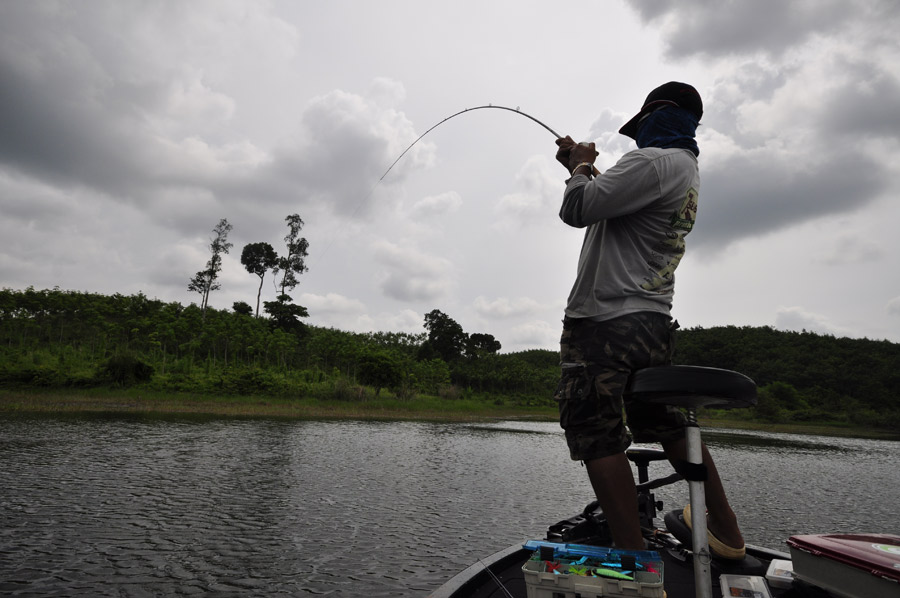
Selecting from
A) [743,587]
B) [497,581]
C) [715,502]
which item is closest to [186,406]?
[497,581]

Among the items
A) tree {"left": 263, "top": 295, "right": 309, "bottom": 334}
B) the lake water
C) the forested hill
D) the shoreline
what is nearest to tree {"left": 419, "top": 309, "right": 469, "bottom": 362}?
the forested hill

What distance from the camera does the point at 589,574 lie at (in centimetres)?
167

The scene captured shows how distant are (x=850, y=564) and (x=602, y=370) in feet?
3.74

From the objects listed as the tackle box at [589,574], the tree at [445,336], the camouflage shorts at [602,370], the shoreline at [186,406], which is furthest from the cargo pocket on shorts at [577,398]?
the tree at [445,336]

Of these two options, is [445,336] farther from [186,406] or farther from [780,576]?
[780,576]

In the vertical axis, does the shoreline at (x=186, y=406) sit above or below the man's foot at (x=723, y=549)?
below

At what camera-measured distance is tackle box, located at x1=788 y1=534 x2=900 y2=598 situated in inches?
68.0

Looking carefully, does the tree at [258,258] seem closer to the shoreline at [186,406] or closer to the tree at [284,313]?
the tree at [284,313]

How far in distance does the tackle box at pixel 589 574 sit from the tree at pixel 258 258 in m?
53.4

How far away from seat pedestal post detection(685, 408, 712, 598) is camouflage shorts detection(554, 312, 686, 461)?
0.81 feet

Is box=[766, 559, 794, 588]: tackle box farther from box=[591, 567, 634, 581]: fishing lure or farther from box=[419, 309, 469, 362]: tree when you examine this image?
box=[419, 309, 469, 362]: tree

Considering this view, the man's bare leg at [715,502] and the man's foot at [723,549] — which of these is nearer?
the man's bare leg at [715,502]

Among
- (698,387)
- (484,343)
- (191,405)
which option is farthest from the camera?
(484,343)

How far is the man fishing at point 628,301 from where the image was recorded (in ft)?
6.23
